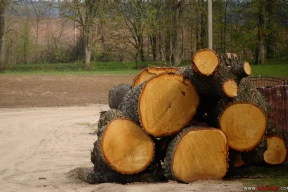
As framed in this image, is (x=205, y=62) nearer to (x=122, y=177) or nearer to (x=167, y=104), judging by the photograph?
(x=167, y=104)

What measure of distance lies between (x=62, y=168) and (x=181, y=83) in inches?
137

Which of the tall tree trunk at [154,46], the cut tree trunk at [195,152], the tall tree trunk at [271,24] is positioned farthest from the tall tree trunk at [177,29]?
the cut tree trunk at [195,152]

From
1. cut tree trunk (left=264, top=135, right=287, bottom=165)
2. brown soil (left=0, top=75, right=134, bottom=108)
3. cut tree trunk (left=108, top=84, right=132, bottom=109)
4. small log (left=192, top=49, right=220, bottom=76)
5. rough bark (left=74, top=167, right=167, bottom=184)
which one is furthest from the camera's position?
brown soil (left=0, top=75, right=134, bottom=108)

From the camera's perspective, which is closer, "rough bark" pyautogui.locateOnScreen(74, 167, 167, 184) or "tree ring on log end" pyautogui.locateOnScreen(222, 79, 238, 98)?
"tree ring on log end" pyautogui.locateOnScreen(222, 79, 238, 98)

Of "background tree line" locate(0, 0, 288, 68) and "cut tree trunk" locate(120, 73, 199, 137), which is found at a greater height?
"background tree line" locate(0, 0, 288, 68)

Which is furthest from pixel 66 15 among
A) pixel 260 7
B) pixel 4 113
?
pixel 4 113

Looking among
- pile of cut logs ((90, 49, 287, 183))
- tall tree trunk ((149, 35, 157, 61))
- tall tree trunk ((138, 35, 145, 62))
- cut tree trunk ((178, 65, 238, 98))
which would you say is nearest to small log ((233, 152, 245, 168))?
pile of cut logs ((90, 49, 287, 183))

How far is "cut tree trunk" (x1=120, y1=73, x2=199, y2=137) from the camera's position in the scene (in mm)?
8984

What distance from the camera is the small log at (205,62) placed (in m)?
8.49

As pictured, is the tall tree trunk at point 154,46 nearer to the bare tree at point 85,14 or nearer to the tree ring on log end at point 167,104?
the bare tree at point 85,14

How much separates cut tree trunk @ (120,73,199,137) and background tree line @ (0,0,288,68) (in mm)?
37616

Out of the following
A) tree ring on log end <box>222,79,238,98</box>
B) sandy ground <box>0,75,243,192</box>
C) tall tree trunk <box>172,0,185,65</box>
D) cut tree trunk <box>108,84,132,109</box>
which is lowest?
sandy ground <box>0,75,243,192</box>

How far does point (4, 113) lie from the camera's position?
Answer: 25.0m

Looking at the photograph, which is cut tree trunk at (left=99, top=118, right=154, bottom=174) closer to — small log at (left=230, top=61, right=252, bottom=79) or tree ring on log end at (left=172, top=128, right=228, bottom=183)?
tree ring on log end at (left=172, top=128, right=228, bottom=183)
